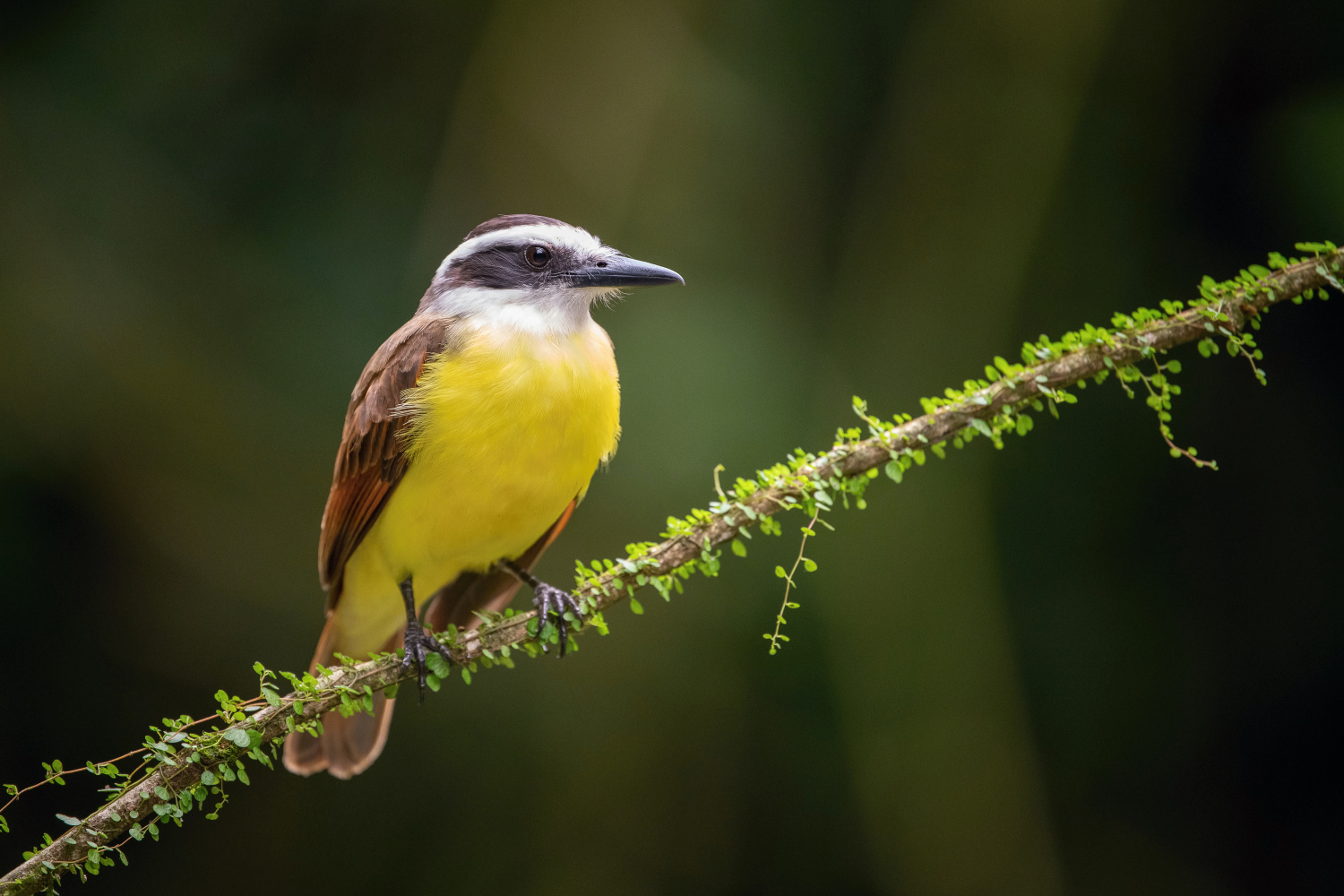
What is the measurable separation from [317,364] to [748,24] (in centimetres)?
188

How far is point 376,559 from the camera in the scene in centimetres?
226

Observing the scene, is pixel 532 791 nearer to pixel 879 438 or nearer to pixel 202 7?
pixel 879 438

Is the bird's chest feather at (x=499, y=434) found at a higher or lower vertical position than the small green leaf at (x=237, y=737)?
higher

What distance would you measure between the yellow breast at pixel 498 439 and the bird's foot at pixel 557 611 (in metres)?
0.20

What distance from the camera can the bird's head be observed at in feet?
7.00

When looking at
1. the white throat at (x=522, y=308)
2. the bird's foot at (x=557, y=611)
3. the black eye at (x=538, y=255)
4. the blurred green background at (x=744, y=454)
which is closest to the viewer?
the bird's foot at (x=557, y=611)

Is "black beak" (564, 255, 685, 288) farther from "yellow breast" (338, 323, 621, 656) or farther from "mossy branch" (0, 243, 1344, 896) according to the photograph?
"mossy branch" (0, 243, 1344, 896)

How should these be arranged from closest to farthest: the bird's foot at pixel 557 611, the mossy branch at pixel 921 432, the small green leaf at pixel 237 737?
the small green leaf at pixel 237 737 < the mossy branch at pixel 921 432 < the bird's foot at pixel 557 611

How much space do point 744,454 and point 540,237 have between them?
109 cm

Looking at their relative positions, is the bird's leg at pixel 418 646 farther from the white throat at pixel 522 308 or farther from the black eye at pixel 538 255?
the black eye at pixel 538 255

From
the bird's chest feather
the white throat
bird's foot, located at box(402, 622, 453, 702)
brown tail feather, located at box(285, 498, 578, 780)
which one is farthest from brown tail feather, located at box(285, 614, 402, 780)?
the white throat

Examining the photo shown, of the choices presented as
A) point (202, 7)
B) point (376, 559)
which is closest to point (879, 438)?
point (376, 559)

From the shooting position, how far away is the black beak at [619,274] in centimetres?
214

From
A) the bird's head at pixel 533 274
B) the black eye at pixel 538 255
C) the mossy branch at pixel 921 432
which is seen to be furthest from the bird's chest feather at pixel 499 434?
the mossy branch at pixel 921 432
